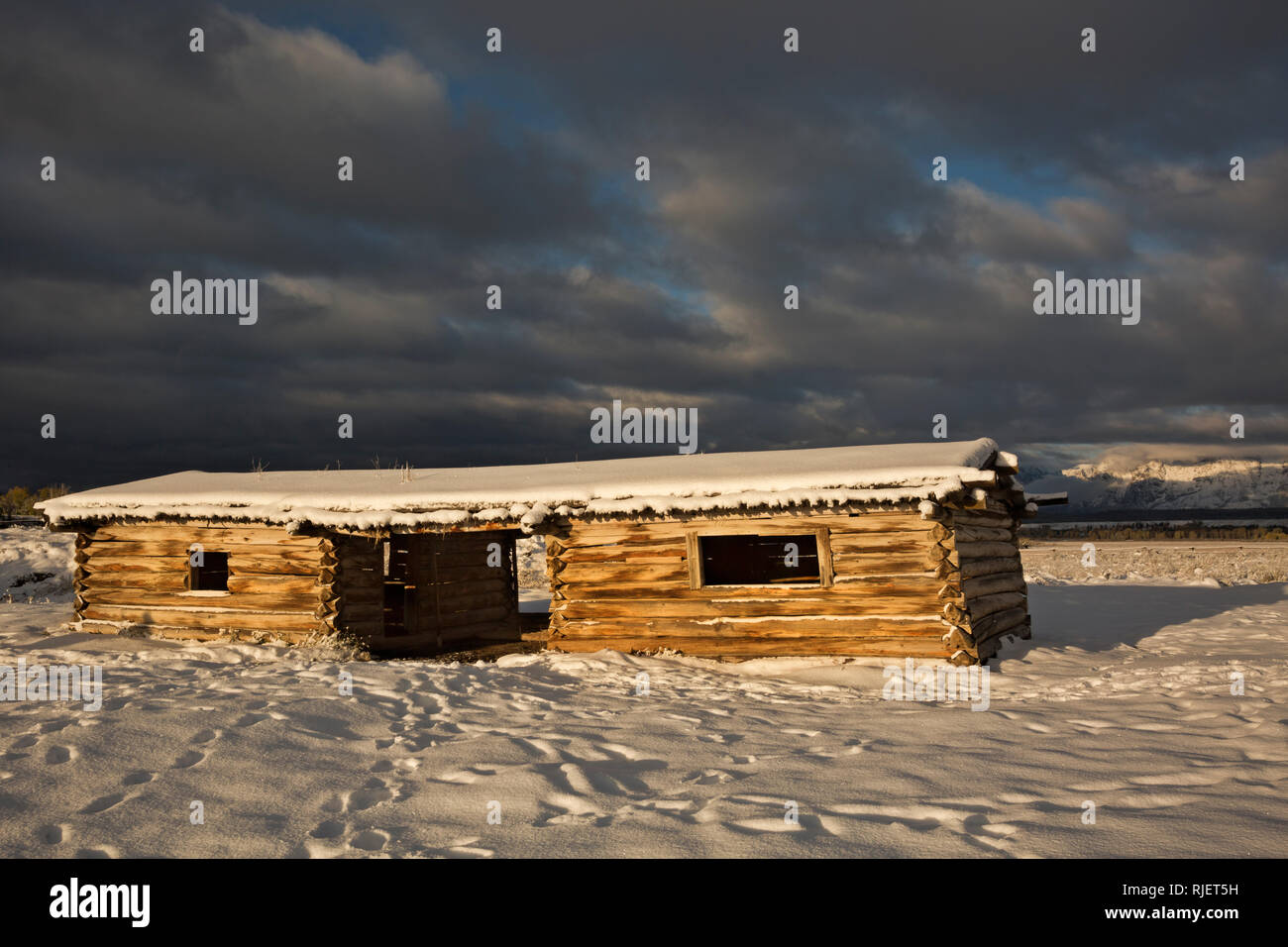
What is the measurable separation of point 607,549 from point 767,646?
267 centimetres

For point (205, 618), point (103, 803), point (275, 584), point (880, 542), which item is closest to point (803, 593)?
point (880, 542)

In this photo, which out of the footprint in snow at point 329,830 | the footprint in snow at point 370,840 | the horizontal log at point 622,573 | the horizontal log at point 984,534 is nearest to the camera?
the footprint in snow at point 370,840

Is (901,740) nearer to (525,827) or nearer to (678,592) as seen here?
(525,827)

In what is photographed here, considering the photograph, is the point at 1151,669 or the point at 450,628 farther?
the point at 450,628

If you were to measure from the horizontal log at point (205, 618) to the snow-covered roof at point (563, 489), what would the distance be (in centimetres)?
159

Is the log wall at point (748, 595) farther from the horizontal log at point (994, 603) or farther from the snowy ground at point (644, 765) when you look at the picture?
the horizontal log at point (994, 603)

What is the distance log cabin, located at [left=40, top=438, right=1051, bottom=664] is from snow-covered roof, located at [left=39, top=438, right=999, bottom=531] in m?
0.03

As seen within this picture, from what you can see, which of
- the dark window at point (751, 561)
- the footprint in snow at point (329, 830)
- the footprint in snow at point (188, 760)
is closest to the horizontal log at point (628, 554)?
the dark window at point (751, 561)

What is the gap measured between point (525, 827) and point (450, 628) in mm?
10865

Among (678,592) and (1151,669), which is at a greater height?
(678,592)

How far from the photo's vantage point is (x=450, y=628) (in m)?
14.9

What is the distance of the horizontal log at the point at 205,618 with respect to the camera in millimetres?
12648

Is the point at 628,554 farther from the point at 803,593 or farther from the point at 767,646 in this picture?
the point at 803,593
